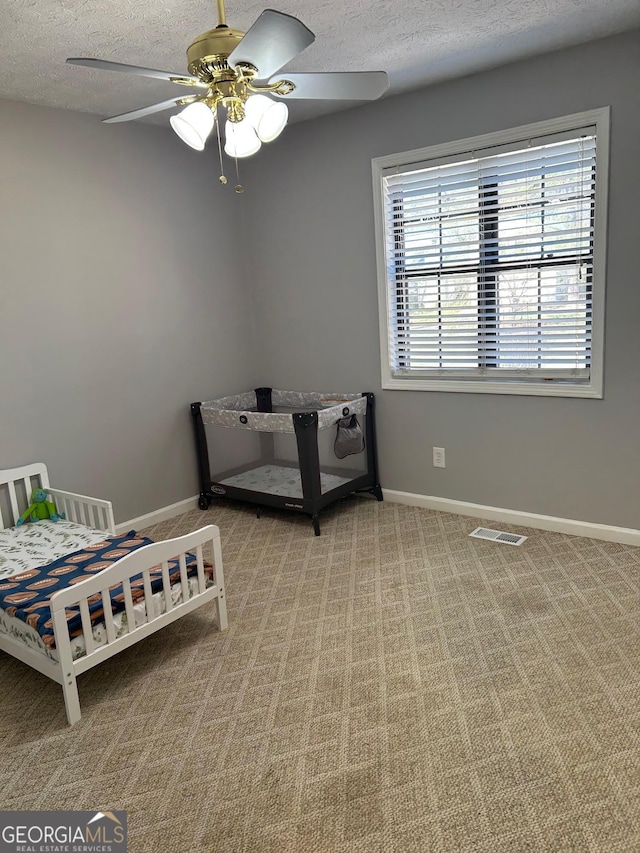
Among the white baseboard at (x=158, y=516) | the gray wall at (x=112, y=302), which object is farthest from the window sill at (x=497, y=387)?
the white baseboard at (x=158, y=516)

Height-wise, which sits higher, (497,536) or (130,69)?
(130,69)

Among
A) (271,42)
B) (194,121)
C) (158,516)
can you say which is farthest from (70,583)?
(271,42)

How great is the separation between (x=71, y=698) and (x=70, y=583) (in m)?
0.47

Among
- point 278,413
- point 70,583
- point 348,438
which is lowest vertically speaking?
point 70,583

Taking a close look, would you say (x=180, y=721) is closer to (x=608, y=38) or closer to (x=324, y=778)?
(x=324, y=778)

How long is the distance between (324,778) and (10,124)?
337 cm

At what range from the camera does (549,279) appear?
10.8 feet

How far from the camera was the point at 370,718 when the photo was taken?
2.05 m

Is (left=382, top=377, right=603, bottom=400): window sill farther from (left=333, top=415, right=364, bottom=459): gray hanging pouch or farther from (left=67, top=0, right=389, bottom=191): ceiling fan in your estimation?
(left=67, top=0, right=389, bottom=191): ceiling fan

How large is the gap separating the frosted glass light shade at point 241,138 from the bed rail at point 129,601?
4.76ft

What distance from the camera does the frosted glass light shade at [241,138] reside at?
1.84 m

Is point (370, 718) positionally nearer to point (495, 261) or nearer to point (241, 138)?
point (241, 138)

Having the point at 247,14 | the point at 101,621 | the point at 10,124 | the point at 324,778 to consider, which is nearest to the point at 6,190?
the point at 10,124

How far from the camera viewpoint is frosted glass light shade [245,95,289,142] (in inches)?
70.1
